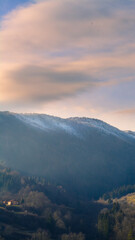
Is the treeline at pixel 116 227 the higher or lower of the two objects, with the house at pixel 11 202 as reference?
lower

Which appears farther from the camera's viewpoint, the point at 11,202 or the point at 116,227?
the point at 11,202

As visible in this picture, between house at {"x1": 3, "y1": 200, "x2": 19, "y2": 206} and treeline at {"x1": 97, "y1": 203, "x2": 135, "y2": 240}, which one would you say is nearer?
treeline at {"x1": 97, "y1": 203, "x2": 135, "y2": 240}

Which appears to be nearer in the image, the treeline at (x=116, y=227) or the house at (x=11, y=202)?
the treeline at (x=116, y=227)

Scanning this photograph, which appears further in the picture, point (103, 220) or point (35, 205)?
point (35, 205)

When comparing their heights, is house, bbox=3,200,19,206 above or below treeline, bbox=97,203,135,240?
above

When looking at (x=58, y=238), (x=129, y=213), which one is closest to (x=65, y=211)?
(x=129, y=213)

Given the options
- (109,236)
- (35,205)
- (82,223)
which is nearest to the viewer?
(109,236)

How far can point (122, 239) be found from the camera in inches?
5369

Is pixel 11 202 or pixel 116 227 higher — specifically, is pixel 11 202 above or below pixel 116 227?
above

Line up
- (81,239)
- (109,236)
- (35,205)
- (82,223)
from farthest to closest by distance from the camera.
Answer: (35,205), (82,223), (109,236), (81,239)

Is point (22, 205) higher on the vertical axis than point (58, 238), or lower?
higher

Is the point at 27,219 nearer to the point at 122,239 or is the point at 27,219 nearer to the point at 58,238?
the point at 58,238

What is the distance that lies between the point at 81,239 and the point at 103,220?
24.6 metres

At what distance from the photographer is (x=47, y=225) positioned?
147250mm
